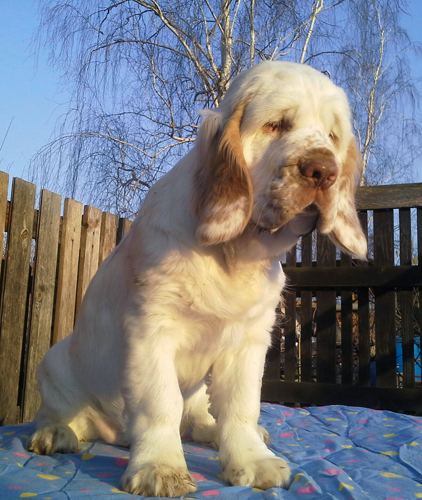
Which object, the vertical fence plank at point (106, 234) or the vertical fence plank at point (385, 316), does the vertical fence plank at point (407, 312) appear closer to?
the vertical fence plank at point (385, 316)

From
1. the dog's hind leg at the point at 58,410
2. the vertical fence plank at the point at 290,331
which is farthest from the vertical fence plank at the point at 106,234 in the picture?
the dog's hind leg at the point at 58,410

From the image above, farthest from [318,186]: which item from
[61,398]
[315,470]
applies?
[61,398]

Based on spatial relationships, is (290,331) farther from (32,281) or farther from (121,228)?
(32,281)

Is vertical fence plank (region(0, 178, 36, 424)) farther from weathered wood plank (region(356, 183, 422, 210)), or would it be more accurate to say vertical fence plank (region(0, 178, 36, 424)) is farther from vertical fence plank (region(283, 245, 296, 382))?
weathered wood plank (region(356, 183, 422, 210))

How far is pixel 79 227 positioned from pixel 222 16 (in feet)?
18.1

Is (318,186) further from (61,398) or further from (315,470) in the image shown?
(61,398)

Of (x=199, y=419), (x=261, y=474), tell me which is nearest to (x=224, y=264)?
(x=261, y=474)

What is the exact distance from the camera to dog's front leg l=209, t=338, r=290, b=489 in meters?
1.71

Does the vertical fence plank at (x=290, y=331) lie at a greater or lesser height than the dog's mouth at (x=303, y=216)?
lesser

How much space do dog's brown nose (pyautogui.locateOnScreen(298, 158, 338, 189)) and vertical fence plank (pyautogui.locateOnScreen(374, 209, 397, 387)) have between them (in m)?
2.32

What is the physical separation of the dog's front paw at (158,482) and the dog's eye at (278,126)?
1.19 m

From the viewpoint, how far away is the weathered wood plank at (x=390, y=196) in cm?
379

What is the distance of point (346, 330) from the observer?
3990 millimetres

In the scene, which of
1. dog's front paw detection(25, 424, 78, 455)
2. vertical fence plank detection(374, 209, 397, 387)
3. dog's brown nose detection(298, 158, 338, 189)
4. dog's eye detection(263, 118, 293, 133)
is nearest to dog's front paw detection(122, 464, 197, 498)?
dog's front paw detection(25, 424, 78, 455)
